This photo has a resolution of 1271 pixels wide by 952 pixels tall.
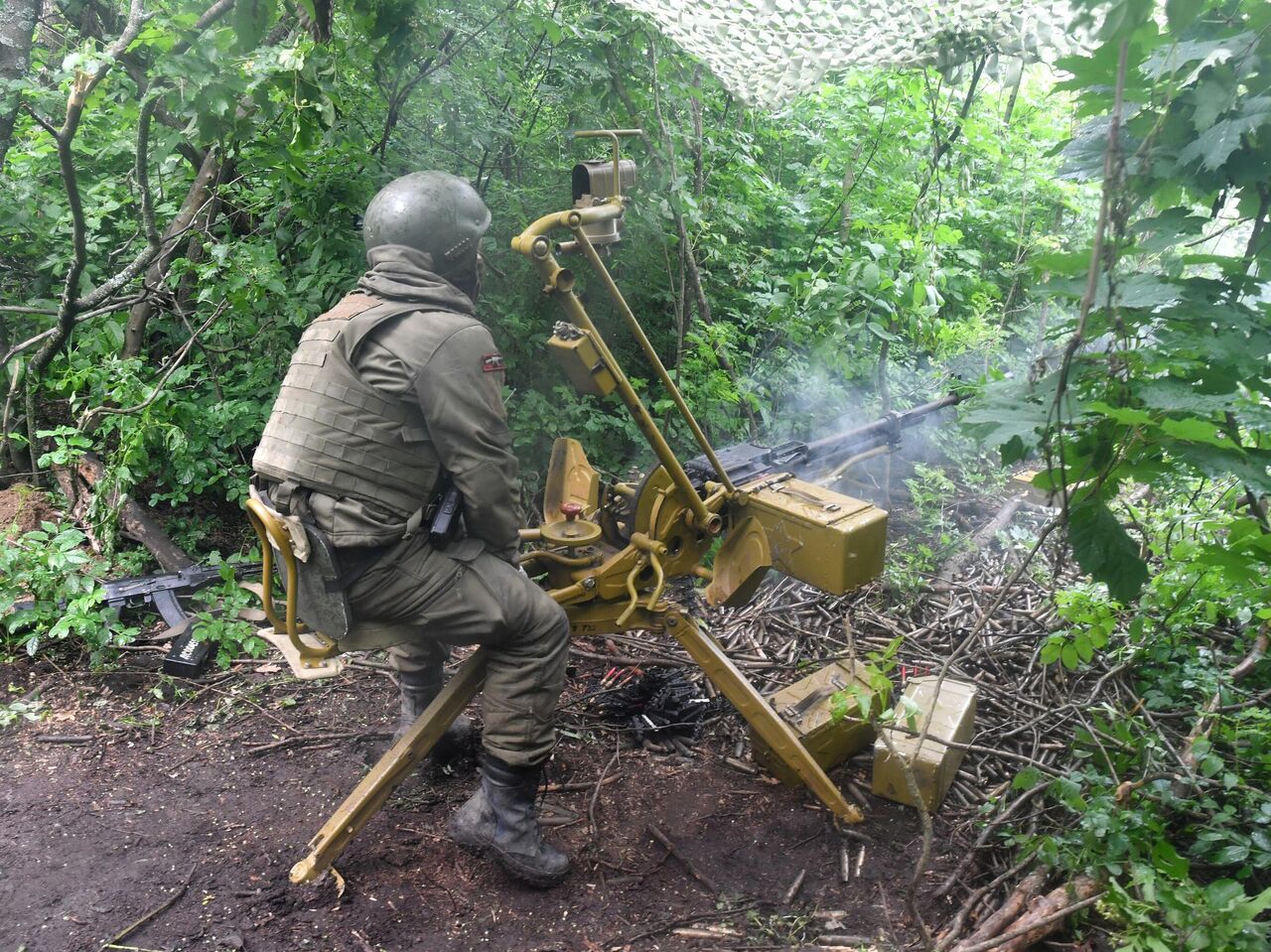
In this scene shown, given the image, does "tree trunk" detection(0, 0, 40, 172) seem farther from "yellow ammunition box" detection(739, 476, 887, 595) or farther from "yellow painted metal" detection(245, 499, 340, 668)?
"yellow ammunition box" detection(739, 476, 887, 595)

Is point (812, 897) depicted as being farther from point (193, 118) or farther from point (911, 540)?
point (193, 118)

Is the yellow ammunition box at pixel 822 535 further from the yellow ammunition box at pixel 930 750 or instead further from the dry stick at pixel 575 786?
the dry stick at pixel 575 786

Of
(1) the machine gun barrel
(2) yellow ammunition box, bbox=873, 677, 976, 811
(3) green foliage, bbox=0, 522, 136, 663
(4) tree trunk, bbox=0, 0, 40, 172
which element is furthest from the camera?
(4) tree trunk, bbox=0, 0, 40, 172

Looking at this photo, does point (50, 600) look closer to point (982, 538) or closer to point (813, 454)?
point (813, 454)

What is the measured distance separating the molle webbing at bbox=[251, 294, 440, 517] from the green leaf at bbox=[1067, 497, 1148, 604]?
2.02 metres

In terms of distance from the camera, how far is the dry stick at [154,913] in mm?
2904

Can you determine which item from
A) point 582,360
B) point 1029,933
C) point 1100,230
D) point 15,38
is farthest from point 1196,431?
point 15,38

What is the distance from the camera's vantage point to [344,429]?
290cm

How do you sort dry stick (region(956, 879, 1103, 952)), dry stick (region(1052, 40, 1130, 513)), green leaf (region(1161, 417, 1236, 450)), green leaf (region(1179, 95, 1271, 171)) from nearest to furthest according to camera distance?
dry stick (region(1052, 40, 1130, 513))
green leaf (region(1161, 417, 1236, 450))
green leaf (region(1179, 95, 1271, 171))
dry stick (region(956, 879, 1103, 952))

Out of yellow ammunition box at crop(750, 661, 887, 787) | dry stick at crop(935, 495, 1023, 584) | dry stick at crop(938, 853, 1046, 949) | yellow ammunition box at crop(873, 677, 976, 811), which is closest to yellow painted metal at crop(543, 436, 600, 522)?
yellow ammunition box at crop(750, 661, 887, 787)

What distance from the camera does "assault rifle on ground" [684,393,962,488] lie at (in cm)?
383

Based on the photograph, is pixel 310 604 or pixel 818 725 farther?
pixel 818 725

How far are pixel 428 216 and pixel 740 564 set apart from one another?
1.70 m

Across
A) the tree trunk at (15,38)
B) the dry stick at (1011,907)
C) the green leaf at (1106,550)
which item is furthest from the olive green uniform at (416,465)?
the tree trunk at (15,38)
